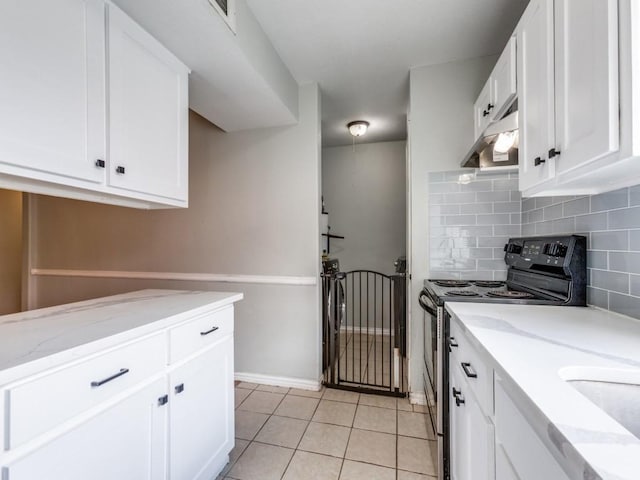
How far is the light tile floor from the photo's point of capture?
1555 mm

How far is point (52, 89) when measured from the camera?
1013 mm

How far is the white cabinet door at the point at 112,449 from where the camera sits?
2.43ft

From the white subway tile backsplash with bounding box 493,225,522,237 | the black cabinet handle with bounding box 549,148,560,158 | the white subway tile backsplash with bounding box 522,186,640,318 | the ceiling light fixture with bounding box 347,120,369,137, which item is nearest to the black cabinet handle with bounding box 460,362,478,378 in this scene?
the white subway tile backsplash with bounding box 522,186,640,318

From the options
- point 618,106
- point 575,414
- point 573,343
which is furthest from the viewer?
point 573,343

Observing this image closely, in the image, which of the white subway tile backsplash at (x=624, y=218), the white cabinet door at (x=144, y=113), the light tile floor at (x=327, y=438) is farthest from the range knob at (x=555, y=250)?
the white cabinet door at (x=144, y=113)

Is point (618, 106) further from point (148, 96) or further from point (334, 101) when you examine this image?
point (334, 101)

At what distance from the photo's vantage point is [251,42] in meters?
1.70

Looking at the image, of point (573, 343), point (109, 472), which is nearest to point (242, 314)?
point (109, 472)

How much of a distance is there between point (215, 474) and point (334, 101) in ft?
9.53

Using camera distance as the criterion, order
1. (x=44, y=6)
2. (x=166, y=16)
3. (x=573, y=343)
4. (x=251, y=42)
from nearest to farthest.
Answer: (x=573, y=343) < (x=44, y=6) < (x=166, y=16) < (x=251, y=42)

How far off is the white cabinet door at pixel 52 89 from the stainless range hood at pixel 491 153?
1.78 metres

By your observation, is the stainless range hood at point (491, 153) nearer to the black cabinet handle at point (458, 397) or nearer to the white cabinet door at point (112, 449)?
the black cabinet handle at point (458, 397)

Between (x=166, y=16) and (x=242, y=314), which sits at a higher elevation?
(x=166, y=16)

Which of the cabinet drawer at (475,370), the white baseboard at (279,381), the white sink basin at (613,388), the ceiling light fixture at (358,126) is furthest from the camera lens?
the ceiling light fixture at (358,126)
